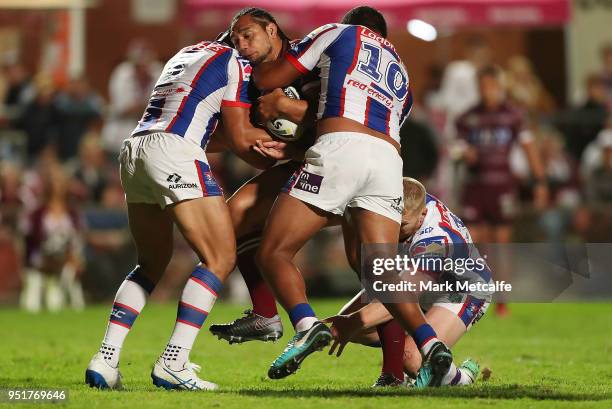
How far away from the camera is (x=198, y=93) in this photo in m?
8.05

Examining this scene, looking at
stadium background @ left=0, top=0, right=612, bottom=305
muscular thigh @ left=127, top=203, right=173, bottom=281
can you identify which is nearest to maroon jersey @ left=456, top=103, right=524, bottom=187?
stadium background @ left=0, top=0, right=612, bottom=305

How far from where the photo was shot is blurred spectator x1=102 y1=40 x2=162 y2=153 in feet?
63.1

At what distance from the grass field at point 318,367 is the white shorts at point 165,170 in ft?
3.99

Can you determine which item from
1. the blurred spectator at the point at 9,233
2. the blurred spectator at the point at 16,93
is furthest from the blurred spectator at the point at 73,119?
the blurred spectator at the point at 9,233

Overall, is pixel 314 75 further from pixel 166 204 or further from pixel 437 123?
pixel 437 123

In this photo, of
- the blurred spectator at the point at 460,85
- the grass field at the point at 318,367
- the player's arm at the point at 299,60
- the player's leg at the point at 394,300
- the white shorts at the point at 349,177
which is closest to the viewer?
the grass field at the point at 318,367

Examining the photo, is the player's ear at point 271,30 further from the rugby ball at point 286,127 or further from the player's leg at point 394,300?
the player's leg at point 394,300

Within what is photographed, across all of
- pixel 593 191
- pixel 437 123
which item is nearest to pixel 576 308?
pixel 593 191

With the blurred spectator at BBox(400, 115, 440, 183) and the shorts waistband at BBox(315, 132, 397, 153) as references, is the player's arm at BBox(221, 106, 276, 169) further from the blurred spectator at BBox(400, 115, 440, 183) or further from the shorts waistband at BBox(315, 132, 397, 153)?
the blurred spectator at BBox(400, 115, 440, 183)

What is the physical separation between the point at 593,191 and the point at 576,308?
1.93 m

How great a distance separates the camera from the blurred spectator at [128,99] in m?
19.2

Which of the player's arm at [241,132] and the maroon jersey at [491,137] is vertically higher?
the player's arm at [241,132]

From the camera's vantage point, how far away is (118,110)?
19.4 m

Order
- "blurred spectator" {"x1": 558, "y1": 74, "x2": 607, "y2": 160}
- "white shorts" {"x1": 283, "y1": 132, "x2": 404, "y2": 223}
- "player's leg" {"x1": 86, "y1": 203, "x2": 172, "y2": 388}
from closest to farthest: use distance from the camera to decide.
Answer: "white shorts" {"x1": 283, "y1": 132, "x2": 404, "y2": 223}
"player's leg" {"x1": 86, "y1": 203, "x2": 172, "y2": 388}
"blurred spectator" {"x1": 558, "y1": 74, "x2": 607, "y2": 160}
